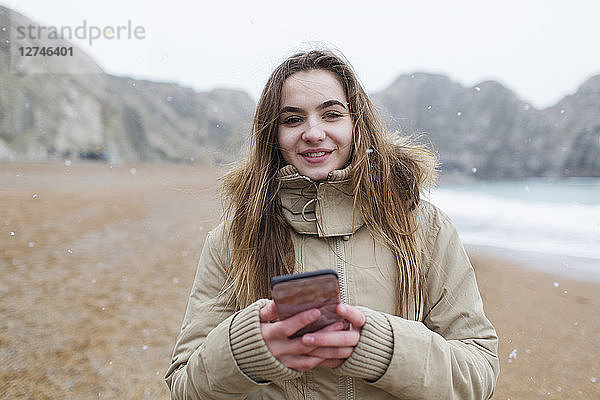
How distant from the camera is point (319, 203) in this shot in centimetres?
163

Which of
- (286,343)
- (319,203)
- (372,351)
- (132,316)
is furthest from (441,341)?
(132,316)

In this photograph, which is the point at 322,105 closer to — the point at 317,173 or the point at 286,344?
the point at 317,173

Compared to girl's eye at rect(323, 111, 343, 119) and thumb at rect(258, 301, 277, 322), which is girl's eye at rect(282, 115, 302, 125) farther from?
thumb at rect(258, 301, 277, 322)

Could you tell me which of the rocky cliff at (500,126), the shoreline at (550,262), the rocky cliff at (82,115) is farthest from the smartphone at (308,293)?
the rocky cliff at (500,126)

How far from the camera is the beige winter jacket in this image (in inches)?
50.9

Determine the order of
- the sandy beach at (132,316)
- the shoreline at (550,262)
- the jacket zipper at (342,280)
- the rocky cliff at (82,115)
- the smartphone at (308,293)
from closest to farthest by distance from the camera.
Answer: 1. the smartphone at (308,293)
2. the jacket zipper at (342,280)
3. the sandy beach at (132,316)
4. the shoreline at (550,262)
5. the rocky cliff at (82,115)

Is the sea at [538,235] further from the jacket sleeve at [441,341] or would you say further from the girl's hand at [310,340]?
the girl's hand at [310,340]

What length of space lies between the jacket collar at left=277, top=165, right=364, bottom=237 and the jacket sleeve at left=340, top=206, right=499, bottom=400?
0.29 m

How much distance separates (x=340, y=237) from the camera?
161 cm

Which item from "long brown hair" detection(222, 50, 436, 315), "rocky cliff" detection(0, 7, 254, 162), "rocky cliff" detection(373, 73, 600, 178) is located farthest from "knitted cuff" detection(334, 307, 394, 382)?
"rocky cliff" detection(373, 73, 600, 178)

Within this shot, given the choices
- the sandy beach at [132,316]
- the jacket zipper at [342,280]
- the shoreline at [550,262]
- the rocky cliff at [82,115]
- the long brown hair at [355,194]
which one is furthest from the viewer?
the rocky cliff at [82,115]

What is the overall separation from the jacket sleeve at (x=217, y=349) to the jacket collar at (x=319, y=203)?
11.3 inches

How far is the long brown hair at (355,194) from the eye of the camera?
1594 mm

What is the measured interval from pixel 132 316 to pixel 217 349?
5009mm
